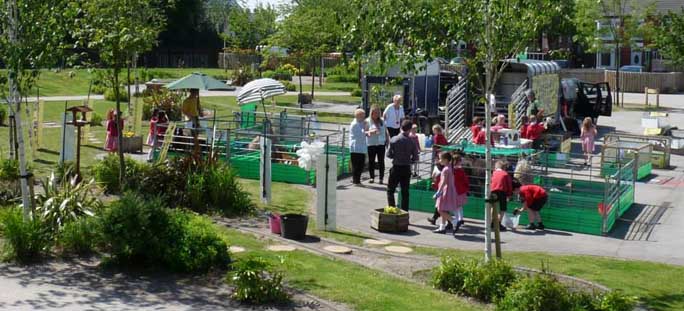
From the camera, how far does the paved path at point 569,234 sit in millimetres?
14312

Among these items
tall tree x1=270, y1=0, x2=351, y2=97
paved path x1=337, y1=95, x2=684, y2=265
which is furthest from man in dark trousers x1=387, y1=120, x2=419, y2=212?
tall tree x1=270, y1=0, x2=351, y2=97

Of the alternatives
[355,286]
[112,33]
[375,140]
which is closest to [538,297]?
[355,286]

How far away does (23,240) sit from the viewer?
39.1 feet

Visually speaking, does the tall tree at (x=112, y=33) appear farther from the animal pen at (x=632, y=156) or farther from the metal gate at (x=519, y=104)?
the metal gate at (x=519, y=104)

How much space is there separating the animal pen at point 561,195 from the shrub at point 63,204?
658cm

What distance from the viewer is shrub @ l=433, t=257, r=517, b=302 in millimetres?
10875

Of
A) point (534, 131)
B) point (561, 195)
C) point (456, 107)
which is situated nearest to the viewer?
point (561, 195)

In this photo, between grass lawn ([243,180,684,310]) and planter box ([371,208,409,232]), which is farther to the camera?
planter box ([371,208,409,232])

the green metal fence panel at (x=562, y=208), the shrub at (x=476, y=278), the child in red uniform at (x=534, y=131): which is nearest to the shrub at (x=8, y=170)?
the green metal fence panel at (x=562, y=208)

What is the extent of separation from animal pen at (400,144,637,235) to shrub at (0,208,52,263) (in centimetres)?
761

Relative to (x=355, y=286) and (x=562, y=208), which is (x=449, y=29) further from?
(x=562, y=208)

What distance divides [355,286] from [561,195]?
24.0ft

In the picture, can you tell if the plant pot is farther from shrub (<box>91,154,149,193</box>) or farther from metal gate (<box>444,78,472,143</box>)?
metal gate (<box>444,78,472,143</box>)

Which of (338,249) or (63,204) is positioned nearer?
(63,204)
